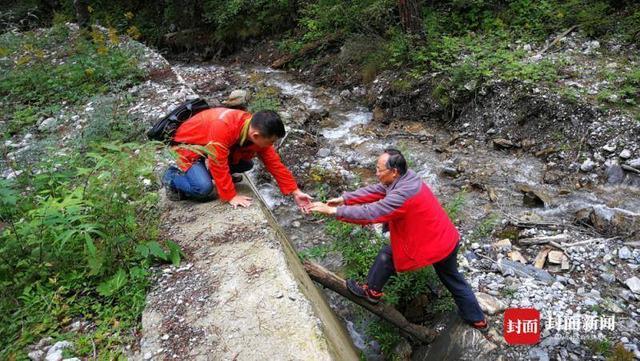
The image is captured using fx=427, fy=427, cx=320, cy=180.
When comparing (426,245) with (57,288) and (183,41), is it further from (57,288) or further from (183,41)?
(183,41)

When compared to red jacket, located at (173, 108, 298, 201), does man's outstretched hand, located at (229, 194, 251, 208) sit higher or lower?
lower

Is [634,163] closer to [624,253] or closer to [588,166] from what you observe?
[588,166]

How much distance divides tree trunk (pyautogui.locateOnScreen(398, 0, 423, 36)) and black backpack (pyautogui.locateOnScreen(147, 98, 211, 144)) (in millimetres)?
5682

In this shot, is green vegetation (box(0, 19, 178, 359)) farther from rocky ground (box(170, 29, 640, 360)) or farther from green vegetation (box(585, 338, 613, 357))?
green vegetation (box(585, 338, 613, 357))

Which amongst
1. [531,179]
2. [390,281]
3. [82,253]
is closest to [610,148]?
[531,179]

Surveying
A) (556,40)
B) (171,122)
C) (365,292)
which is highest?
(171,122)

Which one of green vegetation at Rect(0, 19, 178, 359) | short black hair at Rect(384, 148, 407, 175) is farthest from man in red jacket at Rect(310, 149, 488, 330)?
green vegetation at Rect(0, 19, 178, 359)

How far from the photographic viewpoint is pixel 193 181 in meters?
3.85

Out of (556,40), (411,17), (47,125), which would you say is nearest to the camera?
(47,125)

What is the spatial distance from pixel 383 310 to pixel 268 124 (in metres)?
1.80

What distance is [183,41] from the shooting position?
13484 mm

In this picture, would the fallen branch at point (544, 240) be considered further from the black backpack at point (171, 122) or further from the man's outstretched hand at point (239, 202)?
the black backpack at point (171, 122)

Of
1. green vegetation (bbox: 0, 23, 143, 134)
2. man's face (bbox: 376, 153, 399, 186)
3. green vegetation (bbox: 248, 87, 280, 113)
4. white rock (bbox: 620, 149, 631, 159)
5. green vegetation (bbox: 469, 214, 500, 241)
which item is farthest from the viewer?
green vegetation (bbox: 248, 87, 280, 113)

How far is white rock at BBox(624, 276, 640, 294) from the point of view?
3.74 metres
